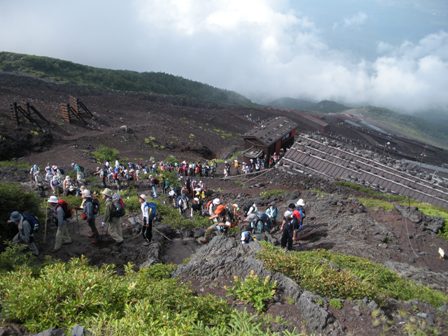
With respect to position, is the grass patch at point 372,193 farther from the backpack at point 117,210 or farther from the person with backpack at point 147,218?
the backpack at point 117,210

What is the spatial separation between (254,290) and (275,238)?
23.0ft

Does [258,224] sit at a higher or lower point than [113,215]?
lower

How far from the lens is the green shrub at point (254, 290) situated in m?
6.65

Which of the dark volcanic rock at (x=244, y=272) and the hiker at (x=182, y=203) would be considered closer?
the dark volcanic rock at (x=244, y=272)

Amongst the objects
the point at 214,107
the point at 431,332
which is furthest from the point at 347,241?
the point at 214,107

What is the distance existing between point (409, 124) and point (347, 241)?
110 metres

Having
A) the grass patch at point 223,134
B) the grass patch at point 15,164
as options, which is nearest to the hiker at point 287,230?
the grass patch at point 15,164

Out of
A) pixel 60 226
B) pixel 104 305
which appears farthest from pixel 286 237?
pixel 104 305

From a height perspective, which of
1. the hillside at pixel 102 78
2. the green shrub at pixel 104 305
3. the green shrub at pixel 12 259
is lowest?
the green shrub at pixel 12 259

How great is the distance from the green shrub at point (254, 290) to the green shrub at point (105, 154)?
79.2ft

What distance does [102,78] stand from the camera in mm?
81062

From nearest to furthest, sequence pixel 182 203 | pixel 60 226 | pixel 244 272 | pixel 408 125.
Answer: pixel 244 272 < pixel 60 226 < pixel 182 203 < pixel 408 125

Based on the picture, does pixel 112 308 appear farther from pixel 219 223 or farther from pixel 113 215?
pixel 219 223

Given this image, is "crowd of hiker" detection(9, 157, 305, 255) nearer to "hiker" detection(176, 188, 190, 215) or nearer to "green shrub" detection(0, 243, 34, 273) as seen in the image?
"hiker" detection(176, 188, 190, 215)
